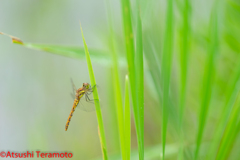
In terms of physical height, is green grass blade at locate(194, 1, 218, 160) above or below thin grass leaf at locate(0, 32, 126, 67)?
below

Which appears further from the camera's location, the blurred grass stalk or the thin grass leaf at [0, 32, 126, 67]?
the thin grass leaf at [0, 32, 126, 67]

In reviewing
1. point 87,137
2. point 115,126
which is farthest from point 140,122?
point 87,137

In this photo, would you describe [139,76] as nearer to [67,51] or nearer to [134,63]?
[134,63]

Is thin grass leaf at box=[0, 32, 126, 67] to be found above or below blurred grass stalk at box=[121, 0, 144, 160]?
above

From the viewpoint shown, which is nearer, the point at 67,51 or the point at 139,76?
the point at 139,76

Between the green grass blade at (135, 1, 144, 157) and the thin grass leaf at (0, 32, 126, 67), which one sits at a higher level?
the thin grass leaf at (0, 32, 126, 67)

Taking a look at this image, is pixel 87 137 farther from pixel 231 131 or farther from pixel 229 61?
pixel 231 131

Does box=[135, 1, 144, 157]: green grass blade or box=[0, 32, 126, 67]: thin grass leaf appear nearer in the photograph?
box=[135, 1, 144, 157]: green grass blade

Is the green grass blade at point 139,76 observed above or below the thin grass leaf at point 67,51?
below

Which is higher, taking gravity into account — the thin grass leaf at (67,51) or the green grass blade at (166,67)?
the thin grass leaf at (67,51)

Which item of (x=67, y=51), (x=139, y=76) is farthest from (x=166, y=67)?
(x=67, y=51)

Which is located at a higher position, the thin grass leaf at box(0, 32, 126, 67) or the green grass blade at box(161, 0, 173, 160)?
the thin grass leaf at box(0, 32, 126, 67)

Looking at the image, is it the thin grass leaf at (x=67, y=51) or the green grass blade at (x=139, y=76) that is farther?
the thin grass leaf at (x=67, y=51)
